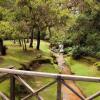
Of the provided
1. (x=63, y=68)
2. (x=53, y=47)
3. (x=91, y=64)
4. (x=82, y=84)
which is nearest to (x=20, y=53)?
(x=63, y=68)

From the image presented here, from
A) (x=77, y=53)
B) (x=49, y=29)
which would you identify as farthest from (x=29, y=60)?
(x=77, y=53)

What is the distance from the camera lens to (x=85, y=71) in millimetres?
24219

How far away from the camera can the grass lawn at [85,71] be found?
61.7 ft

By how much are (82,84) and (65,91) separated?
2249 millimetres

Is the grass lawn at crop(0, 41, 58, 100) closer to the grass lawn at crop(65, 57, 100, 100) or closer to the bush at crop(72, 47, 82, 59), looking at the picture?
the grass lawn at crop(65, 57, 100, 100)

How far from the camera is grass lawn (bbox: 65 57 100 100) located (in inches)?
741

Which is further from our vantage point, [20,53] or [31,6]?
[20,53]

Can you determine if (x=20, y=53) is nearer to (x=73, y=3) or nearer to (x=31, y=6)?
(x=31, y=6)

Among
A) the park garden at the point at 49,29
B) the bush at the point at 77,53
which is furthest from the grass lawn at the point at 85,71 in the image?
the bush at the point at 77,53

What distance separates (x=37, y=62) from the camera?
25.1m

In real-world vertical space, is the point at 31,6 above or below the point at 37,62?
above

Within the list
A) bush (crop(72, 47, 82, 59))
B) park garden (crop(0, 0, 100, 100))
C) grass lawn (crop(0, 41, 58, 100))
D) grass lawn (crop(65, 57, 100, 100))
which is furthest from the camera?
bush (crop(72, 47, 82, 59))

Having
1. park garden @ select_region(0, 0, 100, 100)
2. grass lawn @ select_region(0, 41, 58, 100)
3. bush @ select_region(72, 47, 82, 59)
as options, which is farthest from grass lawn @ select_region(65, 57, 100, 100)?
grass lawn @ select_region(0, 41, 58, 100)

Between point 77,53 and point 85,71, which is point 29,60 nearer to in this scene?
point 85,71
